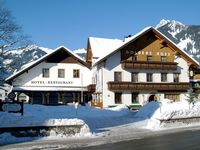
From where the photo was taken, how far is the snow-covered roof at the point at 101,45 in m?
53.7

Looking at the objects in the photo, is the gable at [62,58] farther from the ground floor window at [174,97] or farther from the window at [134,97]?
the ground floor window at [174,97]

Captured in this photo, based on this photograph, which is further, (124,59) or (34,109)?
(124,59)

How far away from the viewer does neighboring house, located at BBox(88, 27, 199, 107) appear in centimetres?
4834

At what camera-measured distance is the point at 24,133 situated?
766 inches

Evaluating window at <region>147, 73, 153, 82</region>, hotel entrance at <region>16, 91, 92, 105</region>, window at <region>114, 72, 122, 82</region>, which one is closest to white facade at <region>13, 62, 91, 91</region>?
A: hotel entrance at <region>16, 91, 92, 105</region>

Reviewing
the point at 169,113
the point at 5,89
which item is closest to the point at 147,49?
the point at 5,89

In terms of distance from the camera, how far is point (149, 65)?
5009cm

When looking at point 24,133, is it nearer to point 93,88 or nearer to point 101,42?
point 93,88

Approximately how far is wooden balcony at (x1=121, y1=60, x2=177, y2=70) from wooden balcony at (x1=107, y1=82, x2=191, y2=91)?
7.24 feet

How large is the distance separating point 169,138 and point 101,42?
4021cm

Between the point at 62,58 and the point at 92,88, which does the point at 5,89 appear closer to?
the point at 62,58

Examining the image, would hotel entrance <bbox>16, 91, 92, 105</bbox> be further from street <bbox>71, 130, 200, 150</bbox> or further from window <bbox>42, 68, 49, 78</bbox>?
street <bbox>71, 130, 200, 150</bbox>

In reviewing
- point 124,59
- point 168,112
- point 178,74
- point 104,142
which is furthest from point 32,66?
point 104,142

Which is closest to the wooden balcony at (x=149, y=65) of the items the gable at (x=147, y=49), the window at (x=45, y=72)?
the gable at (x=147, y=49)
